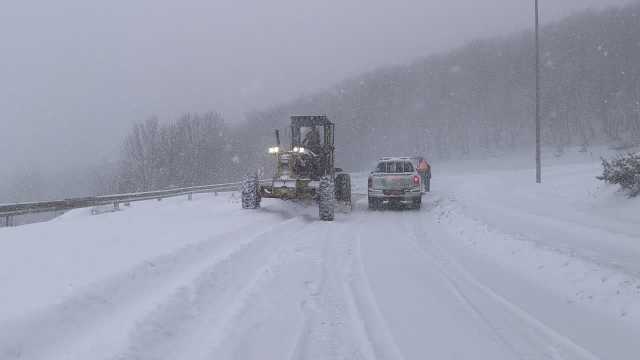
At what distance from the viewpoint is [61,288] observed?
208 inches

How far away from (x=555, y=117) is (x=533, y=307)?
84775 mm

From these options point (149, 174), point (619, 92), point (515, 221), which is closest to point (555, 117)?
point (619, 92)

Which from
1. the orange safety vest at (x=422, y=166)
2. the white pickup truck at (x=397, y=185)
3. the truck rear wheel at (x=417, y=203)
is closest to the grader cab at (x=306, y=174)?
the white pickup truck at (x=397, y=185)

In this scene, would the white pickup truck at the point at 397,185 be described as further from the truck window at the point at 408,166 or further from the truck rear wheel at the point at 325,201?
the truck rear wheel at the point at 325,201

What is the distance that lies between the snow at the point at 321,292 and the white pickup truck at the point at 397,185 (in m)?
6.05

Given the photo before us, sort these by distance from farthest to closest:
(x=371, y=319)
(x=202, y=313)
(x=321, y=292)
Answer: (x=321, y=292)
(x=202, y=313)
(x=371, y=319)

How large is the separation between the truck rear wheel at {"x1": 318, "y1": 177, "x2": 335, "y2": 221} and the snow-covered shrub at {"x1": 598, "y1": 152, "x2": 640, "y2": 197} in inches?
301

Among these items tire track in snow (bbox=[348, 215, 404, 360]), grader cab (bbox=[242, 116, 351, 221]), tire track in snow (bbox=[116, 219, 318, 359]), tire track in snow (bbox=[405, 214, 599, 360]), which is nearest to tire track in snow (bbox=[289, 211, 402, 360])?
tire track in snow (bbox=[348, 215, 404, 360])

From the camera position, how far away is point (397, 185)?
58.2 ft

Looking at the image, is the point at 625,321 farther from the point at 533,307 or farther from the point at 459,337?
the point at 459,337

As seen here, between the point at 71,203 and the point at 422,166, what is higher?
the point at 422,166

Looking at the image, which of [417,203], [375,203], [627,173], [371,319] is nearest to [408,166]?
[417,203]

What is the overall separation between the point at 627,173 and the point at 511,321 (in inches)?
361

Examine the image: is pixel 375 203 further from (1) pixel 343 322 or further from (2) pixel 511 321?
(1) pixel 343 322
